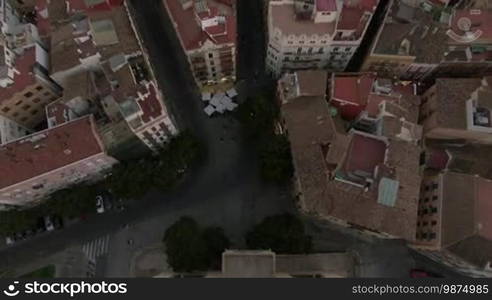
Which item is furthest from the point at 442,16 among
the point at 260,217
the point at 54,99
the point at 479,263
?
the point at 54,99

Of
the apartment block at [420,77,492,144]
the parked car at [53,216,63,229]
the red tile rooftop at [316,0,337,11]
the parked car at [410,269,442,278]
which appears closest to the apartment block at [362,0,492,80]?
the apartment block at [420,77,492,144]

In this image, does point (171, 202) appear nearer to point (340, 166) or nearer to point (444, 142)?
point (340, 166)

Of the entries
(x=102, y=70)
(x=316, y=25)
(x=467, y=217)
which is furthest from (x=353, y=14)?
(x=102, y=70)

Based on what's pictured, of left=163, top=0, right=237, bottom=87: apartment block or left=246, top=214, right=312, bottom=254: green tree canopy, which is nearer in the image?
left=246, top=214, right=312, bottom=254: green tree canopy

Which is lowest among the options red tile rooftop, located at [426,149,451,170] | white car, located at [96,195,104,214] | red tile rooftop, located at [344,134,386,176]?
white car, located at [96,195,104,214]

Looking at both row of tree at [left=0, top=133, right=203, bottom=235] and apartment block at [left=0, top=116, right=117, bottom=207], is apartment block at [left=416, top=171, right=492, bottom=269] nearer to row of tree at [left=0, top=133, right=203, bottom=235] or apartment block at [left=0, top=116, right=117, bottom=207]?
row of tree at [left=0, top=133, right=203, bottom=235]
